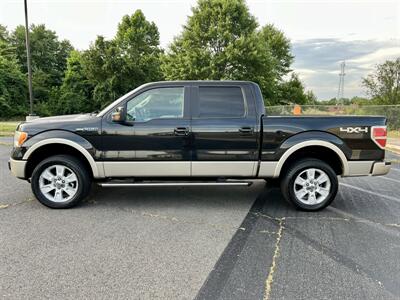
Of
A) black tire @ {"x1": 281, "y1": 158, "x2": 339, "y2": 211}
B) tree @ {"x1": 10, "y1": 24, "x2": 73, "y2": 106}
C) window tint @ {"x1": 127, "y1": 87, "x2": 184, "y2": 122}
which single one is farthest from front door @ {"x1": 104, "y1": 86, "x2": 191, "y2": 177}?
tree @ {"x1": 10, "y1": 24, "x2": 73, "y2": 106}

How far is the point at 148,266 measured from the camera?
3.25 meters

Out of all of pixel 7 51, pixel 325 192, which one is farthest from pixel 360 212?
pixel 7 51

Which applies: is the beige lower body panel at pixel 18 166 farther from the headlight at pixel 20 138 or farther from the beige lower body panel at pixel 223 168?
the beige lower body panel at pixel 223 168

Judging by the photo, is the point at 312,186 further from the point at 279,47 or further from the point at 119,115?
the point at 279,47

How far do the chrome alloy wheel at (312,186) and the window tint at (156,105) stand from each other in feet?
6.79

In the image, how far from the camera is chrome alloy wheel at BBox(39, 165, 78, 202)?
4.96 m

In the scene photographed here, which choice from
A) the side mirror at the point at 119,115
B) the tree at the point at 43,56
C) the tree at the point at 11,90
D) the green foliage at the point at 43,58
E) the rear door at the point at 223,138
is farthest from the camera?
the tree at the point at 43,56

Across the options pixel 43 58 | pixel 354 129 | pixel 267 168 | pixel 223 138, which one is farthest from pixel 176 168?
pixel 43 58

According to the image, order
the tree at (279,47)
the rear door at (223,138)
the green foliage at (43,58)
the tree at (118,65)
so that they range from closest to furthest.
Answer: the rear door at (223,138), the tree at (118,65), the green foliage at (43,58), the tree at (279,47)

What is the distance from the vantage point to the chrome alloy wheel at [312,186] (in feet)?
16.3

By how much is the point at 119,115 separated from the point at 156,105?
57 centimetres

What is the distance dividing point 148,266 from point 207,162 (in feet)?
6.70

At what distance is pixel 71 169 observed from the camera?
4918 millimetres

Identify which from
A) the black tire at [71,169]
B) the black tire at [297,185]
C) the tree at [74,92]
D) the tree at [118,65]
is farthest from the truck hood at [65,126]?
the tree at [74,92]
